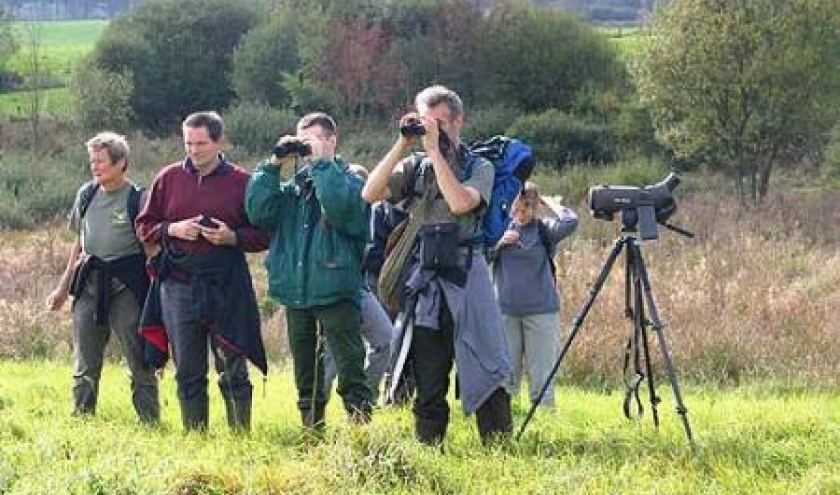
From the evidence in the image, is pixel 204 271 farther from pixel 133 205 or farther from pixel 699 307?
pixel 699 307

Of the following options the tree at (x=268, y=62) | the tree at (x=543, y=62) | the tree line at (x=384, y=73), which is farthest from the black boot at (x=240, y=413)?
the tree at (x=268, y=62)

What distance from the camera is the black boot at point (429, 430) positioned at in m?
5.51

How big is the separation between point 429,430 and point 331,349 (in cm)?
72

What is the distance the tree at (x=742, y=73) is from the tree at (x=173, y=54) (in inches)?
788

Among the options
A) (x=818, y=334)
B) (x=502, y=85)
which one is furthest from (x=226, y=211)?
(x=502, y=85)

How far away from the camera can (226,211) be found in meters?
6.03

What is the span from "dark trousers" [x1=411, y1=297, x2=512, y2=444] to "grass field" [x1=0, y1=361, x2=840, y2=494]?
0.14 m

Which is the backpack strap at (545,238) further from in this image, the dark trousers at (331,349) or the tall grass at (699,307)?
the dark trousers at (331,349)

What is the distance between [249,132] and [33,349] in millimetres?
23983

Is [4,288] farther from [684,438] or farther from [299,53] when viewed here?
[299,53]

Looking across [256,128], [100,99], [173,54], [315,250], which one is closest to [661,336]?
[315,250]

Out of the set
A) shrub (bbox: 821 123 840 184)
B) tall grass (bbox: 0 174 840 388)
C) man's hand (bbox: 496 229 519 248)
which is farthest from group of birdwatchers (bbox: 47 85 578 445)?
shrub (bbox: 821 123 840 184)

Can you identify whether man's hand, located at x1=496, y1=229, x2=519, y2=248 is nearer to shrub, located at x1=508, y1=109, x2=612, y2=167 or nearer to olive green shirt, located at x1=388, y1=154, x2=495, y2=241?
→ olive green shirt, located at x1=388, y1=154, x2=495, y2=241

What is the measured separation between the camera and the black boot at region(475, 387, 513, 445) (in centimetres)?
559
